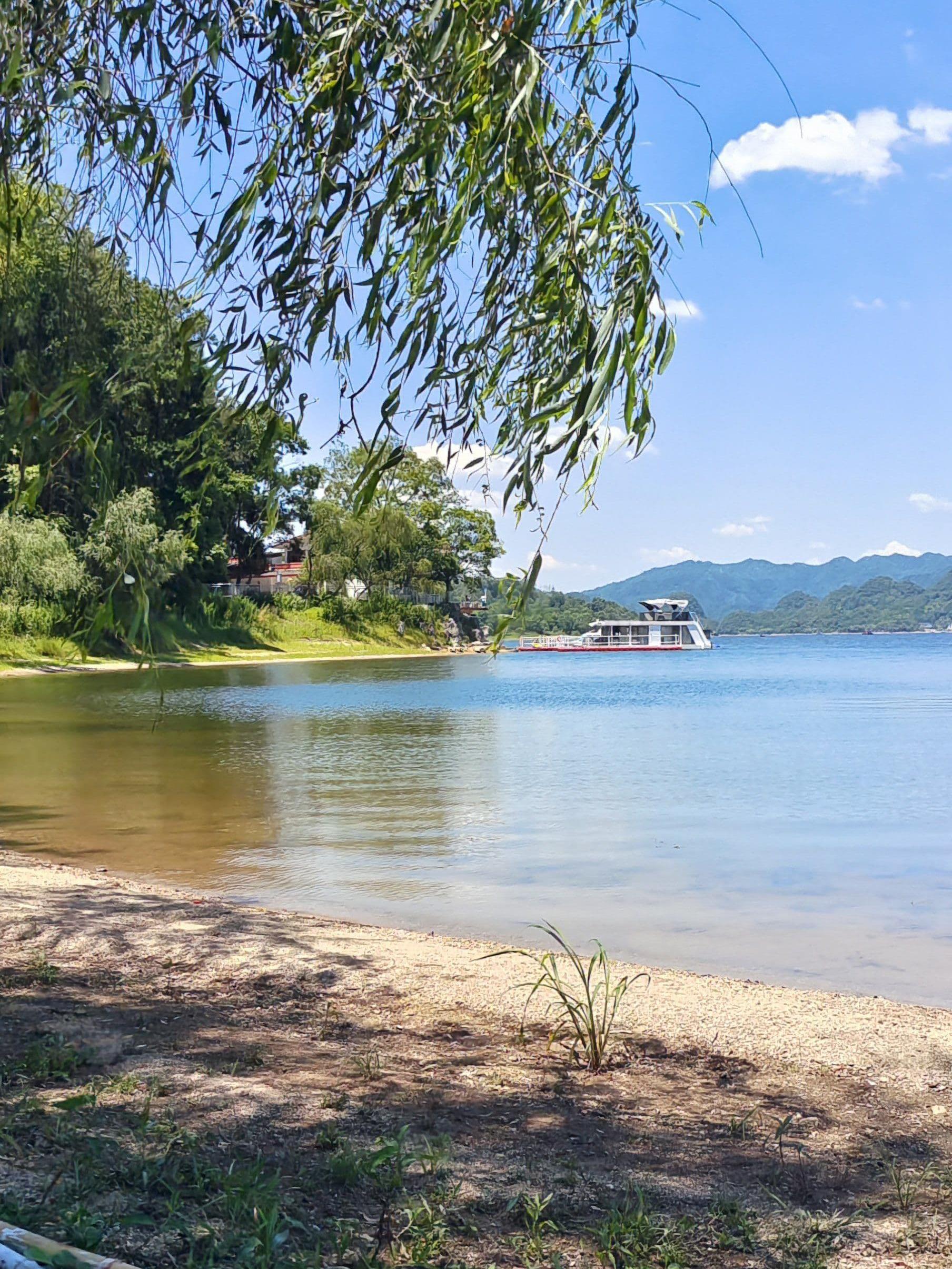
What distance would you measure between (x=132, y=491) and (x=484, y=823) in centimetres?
2700

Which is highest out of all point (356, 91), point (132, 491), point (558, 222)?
point (132, 491)

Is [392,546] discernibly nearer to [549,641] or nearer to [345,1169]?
[549,641]

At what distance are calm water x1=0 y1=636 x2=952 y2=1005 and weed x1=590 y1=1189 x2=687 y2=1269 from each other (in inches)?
93.6

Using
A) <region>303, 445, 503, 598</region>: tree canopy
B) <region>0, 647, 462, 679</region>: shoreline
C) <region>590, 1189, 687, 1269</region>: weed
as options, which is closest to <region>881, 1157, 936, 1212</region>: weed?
<region>590, 1189, 687, 1269</region>: weed

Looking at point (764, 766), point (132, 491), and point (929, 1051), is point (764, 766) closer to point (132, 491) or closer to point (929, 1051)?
point (929, 1051)

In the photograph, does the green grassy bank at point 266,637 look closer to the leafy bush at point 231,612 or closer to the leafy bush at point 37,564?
the leafy bush at point 231,612

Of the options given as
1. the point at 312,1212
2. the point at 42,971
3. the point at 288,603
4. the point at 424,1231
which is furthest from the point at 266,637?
the point at 424,1231

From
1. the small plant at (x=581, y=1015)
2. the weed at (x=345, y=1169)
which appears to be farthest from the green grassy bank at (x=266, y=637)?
the weed at (x=345, y=1169)

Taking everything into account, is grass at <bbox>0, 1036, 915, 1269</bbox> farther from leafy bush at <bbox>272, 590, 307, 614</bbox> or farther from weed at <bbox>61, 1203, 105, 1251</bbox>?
leafy bush at <bbox>272, 590, 307, 614</bbox>

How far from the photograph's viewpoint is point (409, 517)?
65.9m

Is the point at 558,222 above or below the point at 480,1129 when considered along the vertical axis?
above

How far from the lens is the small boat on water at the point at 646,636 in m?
92.3

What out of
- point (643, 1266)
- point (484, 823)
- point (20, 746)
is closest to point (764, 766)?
point (484, 823)

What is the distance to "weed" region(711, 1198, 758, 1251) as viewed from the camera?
8.82 ft
